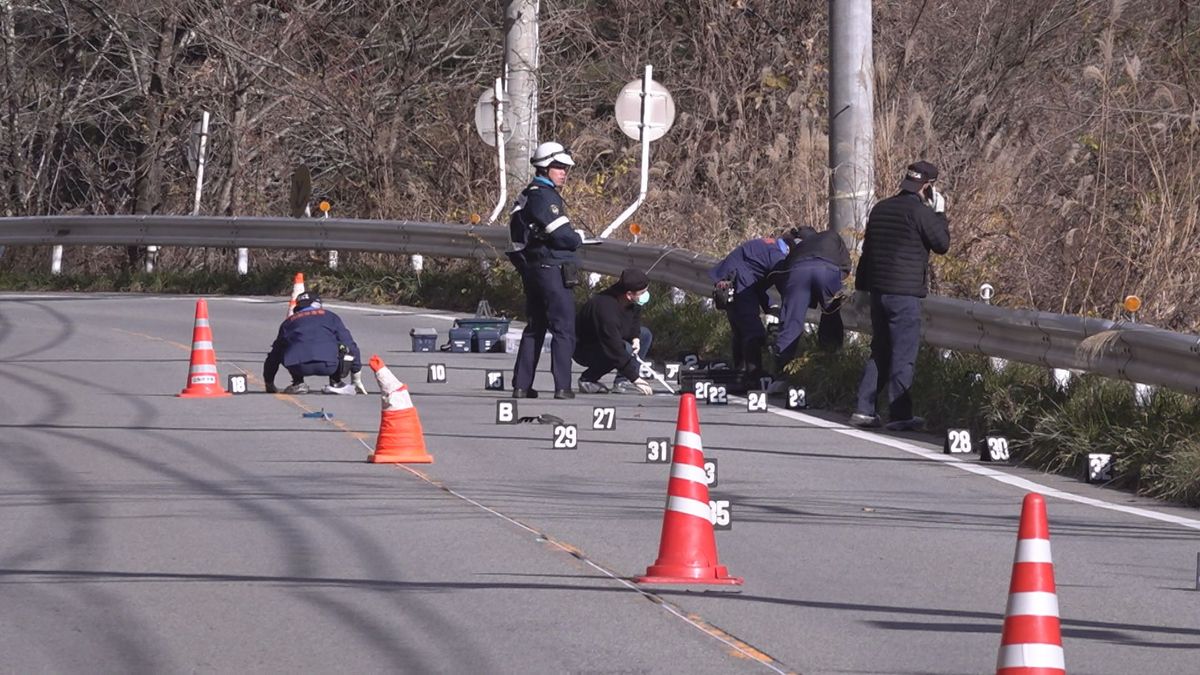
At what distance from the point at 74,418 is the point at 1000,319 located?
256 inches

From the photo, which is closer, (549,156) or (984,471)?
(984,471)

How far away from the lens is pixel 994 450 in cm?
1267

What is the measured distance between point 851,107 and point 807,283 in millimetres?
1589

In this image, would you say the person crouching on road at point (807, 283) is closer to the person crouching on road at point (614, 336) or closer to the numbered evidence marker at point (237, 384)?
the person crouching on road at point (614, 336)

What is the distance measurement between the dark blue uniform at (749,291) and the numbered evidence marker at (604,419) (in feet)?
10.0

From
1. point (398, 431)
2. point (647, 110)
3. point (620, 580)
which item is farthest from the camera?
point (647, 110)

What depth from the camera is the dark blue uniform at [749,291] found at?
1686 cm

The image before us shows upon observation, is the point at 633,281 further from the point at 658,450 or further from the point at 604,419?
the point at 658,450

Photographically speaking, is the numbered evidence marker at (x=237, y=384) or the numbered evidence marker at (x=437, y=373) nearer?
the numbered evidence marker at (x=237, y=384)

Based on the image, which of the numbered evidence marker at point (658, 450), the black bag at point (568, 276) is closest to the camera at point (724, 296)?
the black bag at point (568, 276)

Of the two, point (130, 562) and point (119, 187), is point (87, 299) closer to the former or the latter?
point (119, 187)

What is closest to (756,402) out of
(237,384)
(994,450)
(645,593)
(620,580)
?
(994,450)

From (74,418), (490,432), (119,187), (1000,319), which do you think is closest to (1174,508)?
(1000,319)

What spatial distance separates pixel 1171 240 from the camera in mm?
14477
